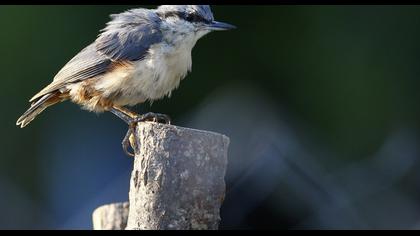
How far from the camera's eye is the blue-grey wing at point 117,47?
347cm

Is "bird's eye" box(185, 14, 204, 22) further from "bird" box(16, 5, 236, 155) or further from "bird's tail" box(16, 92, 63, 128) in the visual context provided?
"bird's tail" box(16, 92, 63, 128)

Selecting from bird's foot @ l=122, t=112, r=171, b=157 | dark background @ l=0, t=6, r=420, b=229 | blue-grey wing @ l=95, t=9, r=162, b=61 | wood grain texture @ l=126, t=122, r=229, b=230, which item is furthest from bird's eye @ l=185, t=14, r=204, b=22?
wood grain texture @ l=126, t=122, r=229, b=230

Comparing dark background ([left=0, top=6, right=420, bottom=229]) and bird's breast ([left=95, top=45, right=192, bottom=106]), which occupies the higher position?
bird's breast ([left=95, top=45, right=192, bottom=106])

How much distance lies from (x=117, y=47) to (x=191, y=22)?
323 millimetres

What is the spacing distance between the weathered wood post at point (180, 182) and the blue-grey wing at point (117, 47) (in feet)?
3.21

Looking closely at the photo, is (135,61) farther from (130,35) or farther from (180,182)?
(180,182)

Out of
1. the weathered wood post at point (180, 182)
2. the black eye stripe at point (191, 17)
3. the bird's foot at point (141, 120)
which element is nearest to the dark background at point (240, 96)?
the black eye stripe at point (191, 17)

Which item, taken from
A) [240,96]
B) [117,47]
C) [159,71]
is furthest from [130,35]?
[240,96]

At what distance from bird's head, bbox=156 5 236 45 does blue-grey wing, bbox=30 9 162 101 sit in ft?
0.23

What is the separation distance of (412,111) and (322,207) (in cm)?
121

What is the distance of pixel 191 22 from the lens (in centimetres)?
351

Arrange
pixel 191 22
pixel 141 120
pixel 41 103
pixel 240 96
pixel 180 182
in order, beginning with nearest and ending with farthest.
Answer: pixel 180 182
pixel 141 120
pixel 191 22
pixel 41 103
pixel 240 96

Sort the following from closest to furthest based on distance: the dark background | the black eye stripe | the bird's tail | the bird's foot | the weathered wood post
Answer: the weathered wood post < the bird's foot < the black eye stripe < the bird's tail < the dark background

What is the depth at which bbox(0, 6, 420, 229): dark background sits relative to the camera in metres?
4.35
